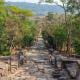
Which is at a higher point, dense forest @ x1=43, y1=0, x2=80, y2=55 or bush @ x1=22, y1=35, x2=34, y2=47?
dense forest @ x1=43, y1=0, x2=80, y2=55

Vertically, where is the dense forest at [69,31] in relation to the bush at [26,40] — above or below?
above

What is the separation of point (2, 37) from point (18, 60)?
7.24 meters

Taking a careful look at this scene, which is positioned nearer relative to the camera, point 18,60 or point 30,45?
point 18,60

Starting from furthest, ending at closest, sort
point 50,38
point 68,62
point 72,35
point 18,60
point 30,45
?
point 30,45 → point 50,38 → point 72,35 → point 18,60 → point 68,62

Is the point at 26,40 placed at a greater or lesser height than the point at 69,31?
lesser

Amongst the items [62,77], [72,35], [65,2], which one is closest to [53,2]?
[65,2]

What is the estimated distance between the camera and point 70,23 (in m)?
42.7

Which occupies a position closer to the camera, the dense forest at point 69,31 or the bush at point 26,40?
the dense forest at point 69,31

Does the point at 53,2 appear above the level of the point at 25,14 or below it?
above

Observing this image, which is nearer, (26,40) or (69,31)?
(69,31)

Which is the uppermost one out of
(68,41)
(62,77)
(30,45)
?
(62,77)

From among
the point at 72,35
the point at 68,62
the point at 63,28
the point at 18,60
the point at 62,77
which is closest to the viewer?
the point at 62,77

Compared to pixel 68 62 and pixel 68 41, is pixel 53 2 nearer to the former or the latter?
pixel 68 41

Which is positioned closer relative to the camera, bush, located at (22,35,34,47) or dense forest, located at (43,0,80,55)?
dense forest, located at (43,0,80,55)
